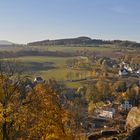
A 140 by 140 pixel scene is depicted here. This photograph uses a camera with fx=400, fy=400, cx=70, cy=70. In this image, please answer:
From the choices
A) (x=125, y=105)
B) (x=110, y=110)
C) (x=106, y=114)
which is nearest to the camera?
(x=106, y=114)

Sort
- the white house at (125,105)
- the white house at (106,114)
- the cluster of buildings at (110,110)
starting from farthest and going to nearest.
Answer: the white house at (125,105) < the cluster of buildings at (110,110) < the white house at (106,114)

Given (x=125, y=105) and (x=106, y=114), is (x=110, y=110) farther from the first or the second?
(x=125, y=105)

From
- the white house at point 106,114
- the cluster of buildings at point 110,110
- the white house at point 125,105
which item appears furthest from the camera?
the white house at point 125,105

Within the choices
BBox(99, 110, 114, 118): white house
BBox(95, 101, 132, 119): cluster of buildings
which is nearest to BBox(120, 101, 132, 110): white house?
BBox(95, 101, 132, 119): cluster of buildings

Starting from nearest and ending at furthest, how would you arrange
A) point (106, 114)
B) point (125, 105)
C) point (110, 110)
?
point (106, 114)
point (110, 110)
point (125, 105)

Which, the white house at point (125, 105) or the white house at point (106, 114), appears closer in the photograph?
the white house at point (106, 114)

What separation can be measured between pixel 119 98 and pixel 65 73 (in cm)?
5596

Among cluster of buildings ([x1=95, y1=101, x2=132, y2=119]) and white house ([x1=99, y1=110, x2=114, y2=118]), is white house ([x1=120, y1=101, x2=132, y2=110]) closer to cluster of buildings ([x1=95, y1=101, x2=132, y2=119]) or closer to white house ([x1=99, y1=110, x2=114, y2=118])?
cluster of buildings ([x1=95, y1=101, x2=132, y2=119])

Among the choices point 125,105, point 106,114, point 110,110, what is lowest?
point 106,114

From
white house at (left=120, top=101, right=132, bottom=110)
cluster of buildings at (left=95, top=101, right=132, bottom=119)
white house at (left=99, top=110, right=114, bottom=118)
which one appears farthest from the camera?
white house at (left=120, top=101, right=132, bottom=110)

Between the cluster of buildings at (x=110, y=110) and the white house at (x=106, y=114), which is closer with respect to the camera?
the white house at (x=106, y=114)

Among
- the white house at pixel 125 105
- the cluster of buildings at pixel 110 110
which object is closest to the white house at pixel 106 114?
the cluster of buildings at pixel 110 110

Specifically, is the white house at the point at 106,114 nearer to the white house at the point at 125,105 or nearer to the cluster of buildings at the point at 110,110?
the cluster of buildings at the point at 110,110

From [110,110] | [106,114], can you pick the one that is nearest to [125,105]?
[110,110]
